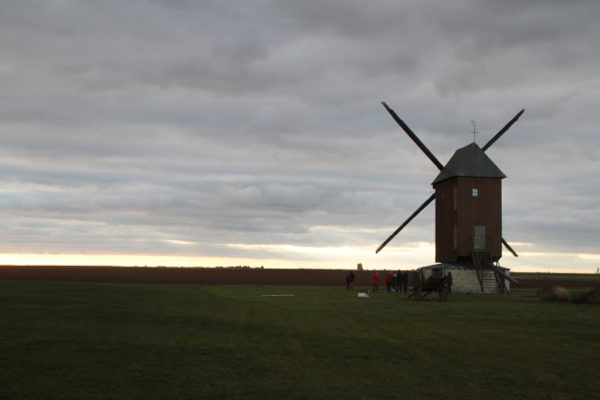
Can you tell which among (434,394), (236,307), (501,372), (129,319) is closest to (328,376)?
(434,394)

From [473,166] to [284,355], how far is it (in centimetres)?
3735

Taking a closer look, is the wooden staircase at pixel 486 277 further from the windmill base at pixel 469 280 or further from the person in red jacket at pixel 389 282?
the person in red jacket at pixel 389 282

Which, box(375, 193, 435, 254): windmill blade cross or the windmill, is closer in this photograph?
the windmill

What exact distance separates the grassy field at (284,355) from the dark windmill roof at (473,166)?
26.7 meters

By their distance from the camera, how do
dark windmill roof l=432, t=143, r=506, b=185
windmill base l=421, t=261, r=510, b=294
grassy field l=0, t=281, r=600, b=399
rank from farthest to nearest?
dark windmill roof l=432, t=143, r=506, b=185 < windmill base l=421, t=261, r=510, b=294 < grassy field l=0, t=281, r=600, b=399

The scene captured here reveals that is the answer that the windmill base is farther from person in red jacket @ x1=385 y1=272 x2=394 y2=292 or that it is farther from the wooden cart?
the wooden cart

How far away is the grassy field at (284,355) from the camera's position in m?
8.11

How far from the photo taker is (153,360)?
32.7 feet

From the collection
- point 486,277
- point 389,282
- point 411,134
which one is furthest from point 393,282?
point 411,134

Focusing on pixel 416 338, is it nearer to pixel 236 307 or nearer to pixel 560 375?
pixel 560 375

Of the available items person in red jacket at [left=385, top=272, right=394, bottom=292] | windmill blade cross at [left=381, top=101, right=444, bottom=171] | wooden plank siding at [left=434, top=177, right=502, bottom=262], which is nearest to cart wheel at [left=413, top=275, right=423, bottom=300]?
person in red jacket at [left=385, top=272, right=394, bottom=292]

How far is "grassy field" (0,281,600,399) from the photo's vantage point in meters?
8.11

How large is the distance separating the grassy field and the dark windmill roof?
2668 cm

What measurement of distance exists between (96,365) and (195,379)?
213cm
